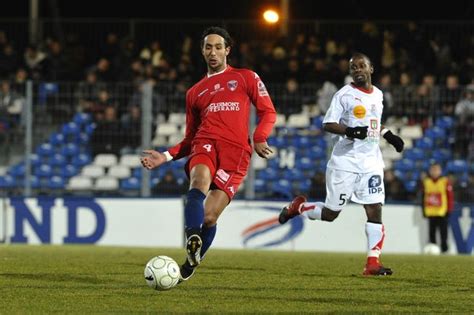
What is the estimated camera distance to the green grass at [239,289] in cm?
836

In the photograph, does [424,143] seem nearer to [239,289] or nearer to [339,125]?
[339,125]

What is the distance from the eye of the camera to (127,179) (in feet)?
69.9

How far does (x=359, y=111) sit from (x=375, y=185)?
0.75 metres

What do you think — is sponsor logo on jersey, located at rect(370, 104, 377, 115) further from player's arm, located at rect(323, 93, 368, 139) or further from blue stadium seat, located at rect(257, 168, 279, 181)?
blue stadium seat, located at rect(257, 168, 279, 181)

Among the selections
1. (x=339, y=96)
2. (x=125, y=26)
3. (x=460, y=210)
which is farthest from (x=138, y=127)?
(x=339, y=96)

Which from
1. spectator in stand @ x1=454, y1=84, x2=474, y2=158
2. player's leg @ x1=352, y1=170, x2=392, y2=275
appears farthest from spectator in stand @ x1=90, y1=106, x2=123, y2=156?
player's leg @ x1=352, y1=170, x2=392, y2=275

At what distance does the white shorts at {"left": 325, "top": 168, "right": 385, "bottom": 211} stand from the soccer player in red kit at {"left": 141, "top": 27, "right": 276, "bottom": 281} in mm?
2343

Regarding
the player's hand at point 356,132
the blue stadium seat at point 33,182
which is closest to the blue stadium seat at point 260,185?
the blue stadium seat at point 33,182

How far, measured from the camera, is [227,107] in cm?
1008

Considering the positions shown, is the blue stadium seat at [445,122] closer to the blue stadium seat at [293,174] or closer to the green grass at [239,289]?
the blue stadium seat at [293,174]

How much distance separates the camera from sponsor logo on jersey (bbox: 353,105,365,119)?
1212 cm

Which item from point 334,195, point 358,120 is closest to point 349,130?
point 358,120

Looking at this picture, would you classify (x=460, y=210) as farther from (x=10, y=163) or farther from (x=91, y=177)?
(x=10, y=163)

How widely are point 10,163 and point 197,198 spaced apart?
12299mm
